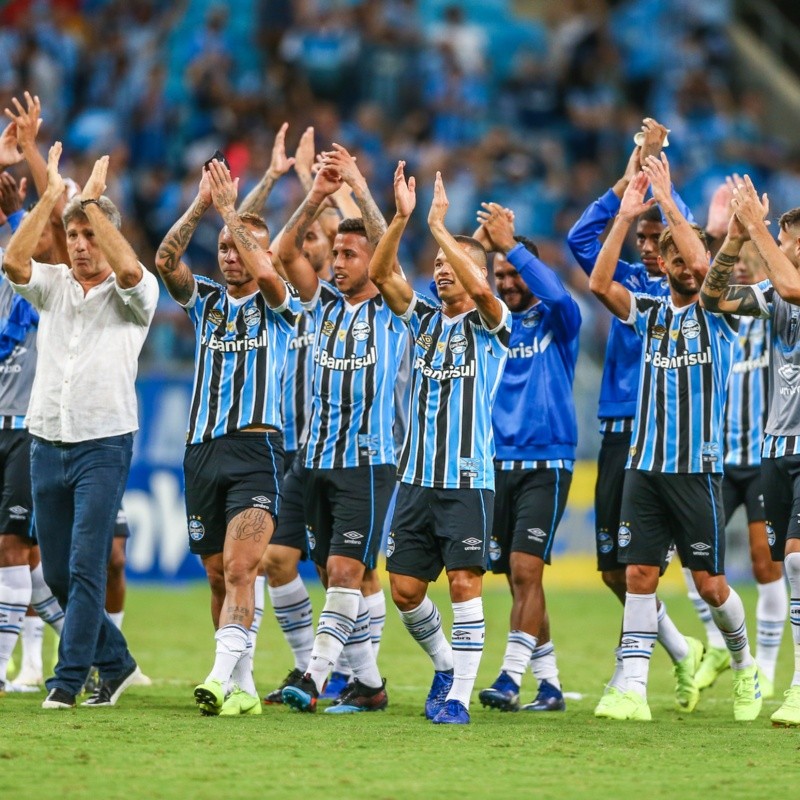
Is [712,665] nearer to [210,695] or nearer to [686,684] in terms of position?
[686,684]

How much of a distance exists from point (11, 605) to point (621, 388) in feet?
13.5

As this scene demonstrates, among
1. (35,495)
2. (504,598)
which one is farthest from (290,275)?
(504,598)

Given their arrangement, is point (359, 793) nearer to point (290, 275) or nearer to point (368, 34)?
point (290, 275)

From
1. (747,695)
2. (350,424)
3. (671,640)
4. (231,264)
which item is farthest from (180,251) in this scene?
(747,695)

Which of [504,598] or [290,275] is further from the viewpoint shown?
[504,598]

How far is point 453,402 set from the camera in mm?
8977

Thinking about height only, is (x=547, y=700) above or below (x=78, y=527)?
below

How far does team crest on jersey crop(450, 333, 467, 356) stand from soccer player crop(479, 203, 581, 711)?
0.66m

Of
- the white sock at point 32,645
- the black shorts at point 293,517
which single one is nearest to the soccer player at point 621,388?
→ the black shorts at point 293,517

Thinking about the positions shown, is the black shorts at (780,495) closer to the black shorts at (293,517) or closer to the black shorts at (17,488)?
the black shorts at (293,517)

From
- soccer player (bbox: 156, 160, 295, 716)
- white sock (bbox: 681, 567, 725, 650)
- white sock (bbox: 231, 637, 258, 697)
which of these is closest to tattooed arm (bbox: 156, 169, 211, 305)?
soccer player (bbox: 156, 160, 295, 716)

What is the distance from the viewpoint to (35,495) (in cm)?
885

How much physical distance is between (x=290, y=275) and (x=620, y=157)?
14056 millimetres

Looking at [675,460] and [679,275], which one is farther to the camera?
[679,275]
